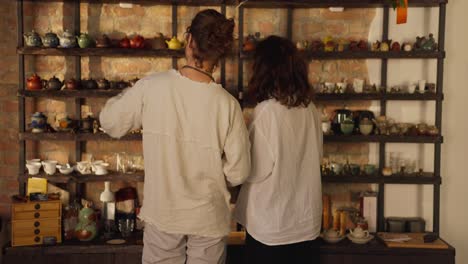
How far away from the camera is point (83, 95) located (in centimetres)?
320

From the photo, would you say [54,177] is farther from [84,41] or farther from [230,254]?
[230,254]

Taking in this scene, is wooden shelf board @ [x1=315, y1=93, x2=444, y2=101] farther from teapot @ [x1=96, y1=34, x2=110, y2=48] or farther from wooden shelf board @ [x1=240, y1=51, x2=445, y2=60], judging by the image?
teapot @ [x1=96, y1=34, x2=110, y2=48]

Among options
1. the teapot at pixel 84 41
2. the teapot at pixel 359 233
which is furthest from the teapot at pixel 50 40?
the teapot at pixel 359 233

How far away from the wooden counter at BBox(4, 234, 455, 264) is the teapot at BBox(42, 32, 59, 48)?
120 centimetres

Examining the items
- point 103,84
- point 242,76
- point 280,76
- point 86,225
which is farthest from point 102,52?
point 280,76

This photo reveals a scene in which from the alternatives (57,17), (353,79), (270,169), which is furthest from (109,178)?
(353,79)

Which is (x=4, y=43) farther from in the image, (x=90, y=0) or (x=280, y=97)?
(x=280, y=97)

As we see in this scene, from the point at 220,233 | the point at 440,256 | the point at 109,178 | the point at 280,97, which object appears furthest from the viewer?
the point at 109,178

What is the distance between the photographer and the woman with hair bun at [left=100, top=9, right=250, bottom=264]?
1999 millimetres

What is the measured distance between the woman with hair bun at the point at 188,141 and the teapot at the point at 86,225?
1152mm

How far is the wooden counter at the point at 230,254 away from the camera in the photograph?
300 centimetres

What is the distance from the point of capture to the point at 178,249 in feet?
6.81

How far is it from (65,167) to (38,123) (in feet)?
1.04

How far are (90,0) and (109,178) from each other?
3.73ft
